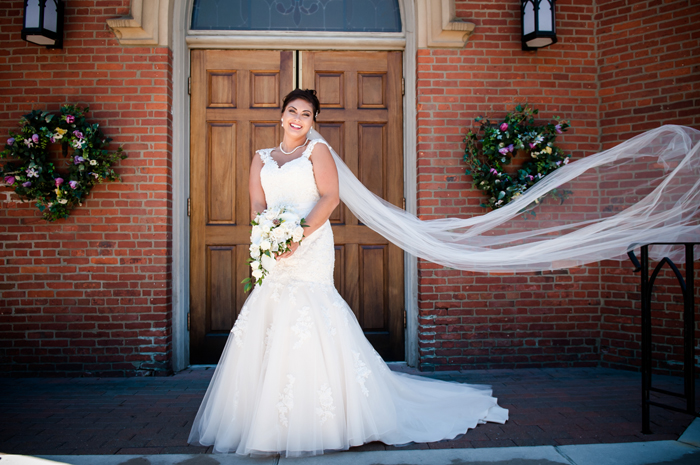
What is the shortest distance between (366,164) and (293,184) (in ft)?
5.65

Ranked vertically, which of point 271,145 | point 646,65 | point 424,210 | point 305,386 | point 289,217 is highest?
point 646,65

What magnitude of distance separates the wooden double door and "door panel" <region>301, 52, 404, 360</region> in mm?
10

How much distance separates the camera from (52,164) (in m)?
4.12

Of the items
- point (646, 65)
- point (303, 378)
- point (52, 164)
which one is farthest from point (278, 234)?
point (646, 65)

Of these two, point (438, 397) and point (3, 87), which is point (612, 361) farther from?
point (3, 87)

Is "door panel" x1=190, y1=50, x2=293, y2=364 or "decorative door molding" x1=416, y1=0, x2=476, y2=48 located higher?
"decorative door molding" x1=416, y1=0, x2=476, y2=48

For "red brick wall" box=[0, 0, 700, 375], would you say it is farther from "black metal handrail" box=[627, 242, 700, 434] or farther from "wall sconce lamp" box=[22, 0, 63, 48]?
"black metal handrail" box=[627, 242, 700, 434]

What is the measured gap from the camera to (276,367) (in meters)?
2.71

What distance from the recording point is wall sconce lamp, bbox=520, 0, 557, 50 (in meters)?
4.24

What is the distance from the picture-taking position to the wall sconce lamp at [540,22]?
4.24m

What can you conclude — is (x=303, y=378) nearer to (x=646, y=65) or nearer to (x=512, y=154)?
(x=512, y=154)

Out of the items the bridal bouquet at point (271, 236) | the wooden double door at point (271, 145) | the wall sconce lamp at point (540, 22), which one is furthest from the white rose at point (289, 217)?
the wall sconce lamp at point (540, 22)

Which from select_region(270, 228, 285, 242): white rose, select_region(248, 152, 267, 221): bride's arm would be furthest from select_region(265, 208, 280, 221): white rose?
select_region(248, 152, 267, 221): bride's arm

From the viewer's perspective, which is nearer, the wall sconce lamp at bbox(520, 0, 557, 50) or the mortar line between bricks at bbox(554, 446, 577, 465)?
the mortar line between bricks at bbox(554, 446, 577, 465)
